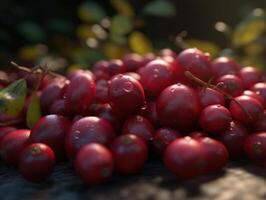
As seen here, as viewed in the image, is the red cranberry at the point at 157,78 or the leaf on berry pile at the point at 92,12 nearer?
the red cranberry at the point at 157,78

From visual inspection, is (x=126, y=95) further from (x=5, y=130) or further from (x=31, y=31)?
(x=31, y=31)

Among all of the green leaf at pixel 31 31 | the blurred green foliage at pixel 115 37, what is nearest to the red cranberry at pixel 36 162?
the blurred green foliage at pixel 115 37

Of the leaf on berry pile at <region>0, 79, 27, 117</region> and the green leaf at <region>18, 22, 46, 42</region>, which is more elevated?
the green leaf at <region>18, 22, 46, 42</region>

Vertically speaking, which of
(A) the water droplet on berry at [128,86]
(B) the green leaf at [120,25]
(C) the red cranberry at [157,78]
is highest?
(B) the green leaf at [120,25]

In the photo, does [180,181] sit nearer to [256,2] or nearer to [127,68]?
[127,68]

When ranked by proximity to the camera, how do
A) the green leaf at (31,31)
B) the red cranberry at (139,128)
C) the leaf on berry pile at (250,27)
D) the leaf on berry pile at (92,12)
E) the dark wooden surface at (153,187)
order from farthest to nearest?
the green leaf at (31,31), the leaf on berry pile at (92,12), the leaf on berry pile at (250,27), the red cranberry at (139,128), the dark wooden surface at (153,187)

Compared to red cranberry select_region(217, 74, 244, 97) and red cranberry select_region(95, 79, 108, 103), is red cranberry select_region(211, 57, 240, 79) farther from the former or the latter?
red cranberry select_region(95, 79, 108, 103)

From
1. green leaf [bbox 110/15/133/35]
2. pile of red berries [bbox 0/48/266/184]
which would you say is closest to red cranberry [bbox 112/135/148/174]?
pile of red berries [bbox 0/48/266/184]

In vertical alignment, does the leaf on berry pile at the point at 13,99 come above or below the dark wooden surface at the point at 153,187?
above

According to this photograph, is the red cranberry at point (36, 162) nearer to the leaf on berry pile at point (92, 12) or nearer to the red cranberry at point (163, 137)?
the red cranberry at point (163, 137)

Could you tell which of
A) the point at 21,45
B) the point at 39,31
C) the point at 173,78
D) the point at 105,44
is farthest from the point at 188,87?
the point at 21,45
